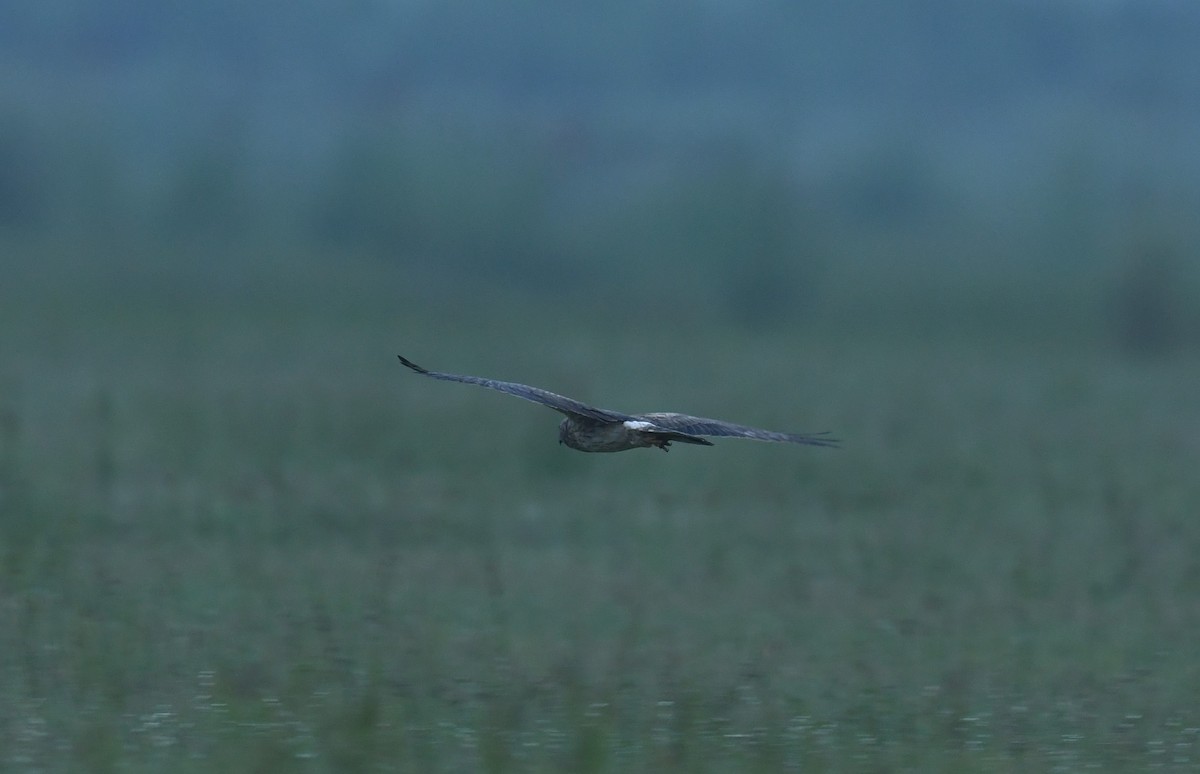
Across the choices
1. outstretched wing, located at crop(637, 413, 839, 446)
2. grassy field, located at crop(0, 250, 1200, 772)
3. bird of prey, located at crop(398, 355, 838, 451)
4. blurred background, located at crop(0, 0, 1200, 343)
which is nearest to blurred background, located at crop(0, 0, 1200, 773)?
grassy field, located at crop(0, 250, 1200, 772)

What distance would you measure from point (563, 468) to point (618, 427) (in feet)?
37.0

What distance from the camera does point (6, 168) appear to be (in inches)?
3054

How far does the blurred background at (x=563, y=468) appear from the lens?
888 cm

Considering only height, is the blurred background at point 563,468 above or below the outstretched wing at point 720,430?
below

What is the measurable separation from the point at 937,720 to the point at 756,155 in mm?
68947

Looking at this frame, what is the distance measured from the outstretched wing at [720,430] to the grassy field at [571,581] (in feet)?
5.03

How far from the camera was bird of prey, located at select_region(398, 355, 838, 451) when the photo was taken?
7.81 meters

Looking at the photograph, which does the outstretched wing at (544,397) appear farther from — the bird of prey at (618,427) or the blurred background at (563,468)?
the blurred background at (563,468)

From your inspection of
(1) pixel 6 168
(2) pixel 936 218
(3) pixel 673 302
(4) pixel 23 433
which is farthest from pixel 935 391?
(2) pixel 936 218

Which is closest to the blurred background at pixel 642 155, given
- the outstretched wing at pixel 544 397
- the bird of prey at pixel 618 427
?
the bird of prey at pixel 618 427

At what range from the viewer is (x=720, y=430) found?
797 centimetres

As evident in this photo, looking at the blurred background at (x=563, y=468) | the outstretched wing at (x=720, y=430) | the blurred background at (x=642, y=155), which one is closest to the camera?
the outstretched wing at (x=720, y=430)

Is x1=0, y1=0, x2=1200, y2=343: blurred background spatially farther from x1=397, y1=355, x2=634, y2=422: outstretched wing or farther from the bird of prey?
x1=397, y1=355, x2=634, y2=422: outstretched wing

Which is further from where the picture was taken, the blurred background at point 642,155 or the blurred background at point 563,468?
the blurred background at point 642,155
